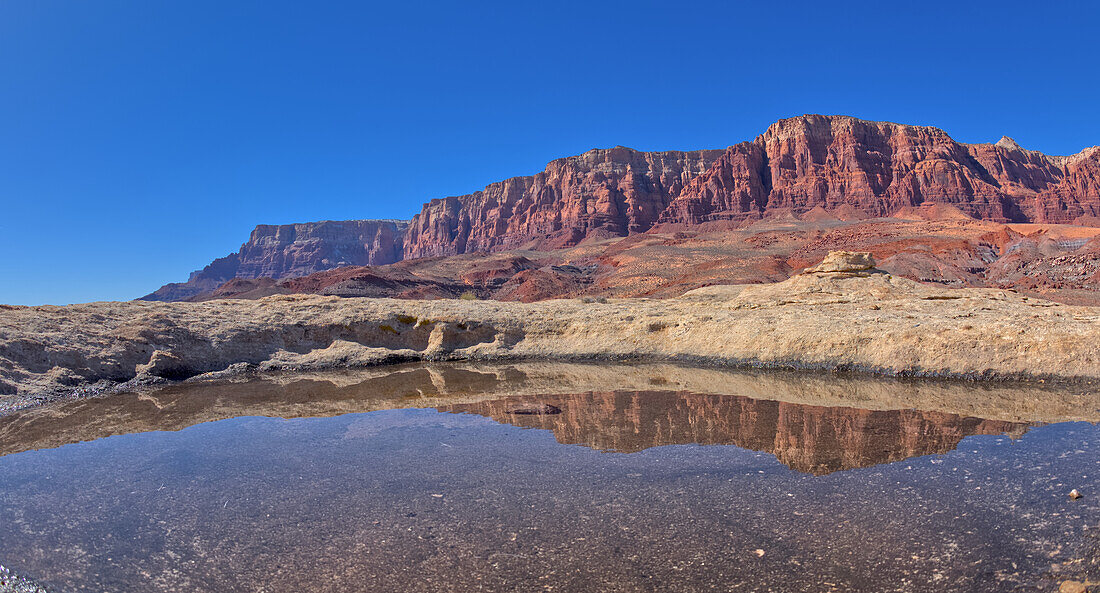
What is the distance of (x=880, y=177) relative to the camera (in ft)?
348

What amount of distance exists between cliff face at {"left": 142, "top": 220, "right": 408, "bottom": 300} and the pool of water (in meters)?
164

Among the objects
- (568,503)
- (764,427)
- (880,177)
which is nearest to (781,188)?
(880,177)

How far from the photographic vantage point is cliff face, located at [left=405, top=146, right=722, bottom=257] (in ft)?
399

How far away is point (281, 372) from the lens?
1355 centimetres

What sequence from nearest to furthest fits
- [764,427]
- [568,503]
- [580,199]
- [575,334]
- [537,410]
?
1. [568,503]
2. [764,427]
3. [537,410]
4. [575,334]
5. [580,199]

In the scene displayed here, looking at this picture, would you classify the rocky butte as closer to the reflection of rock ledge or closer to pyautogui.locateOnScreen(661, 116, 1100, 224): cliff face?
pyautogui.locateOnScreen(661, 116, 1100, 224): cliff face

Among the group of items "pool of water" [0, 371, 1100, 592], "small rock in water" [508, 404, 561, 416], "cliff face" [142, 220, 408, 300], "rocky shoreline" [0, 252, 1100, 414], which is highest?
"cliff face" [142, 220, 408, 300]

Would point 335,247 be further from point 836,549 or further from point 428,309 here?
point 836,549

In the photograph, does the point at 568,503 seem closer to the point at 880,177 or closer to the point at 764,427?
the point at 764,427

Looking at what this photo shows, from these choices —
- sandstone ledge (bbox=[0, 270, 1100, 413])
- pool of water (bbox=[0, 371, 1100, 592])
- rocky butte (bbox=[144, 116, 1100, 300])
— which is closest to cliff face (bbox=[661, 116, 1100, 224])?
rocky butte (bbox=[144, 116, 1100, 300])

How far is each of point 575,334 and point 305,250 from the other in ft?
550

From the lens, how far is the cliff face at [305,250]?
162750mm

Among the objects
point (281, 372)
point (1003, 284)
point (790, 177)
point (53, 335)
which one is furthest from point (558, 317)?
point (790, 177)

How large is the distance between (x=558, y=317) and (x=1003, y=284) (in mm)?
24544
